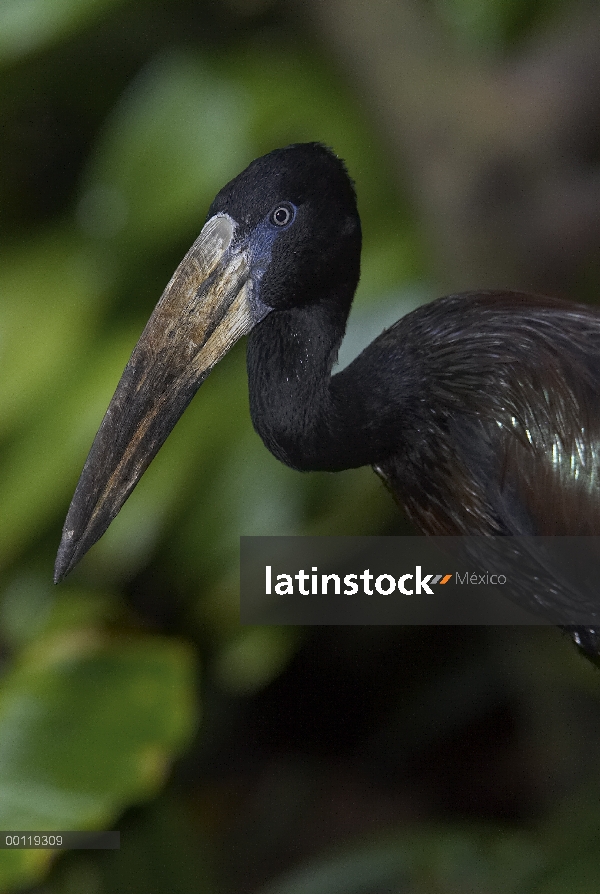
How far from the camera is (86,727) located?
4.63 feet

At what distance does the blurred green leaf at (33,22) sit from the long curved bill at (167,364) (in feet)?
2.11

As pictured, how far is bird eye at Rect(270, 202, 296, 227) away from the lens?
3.63 feet

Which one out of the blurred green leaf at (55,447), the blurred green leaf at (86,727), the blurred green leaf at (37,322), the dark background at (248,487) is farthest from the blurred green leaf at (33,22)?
the blurred green leaf at (86,727)

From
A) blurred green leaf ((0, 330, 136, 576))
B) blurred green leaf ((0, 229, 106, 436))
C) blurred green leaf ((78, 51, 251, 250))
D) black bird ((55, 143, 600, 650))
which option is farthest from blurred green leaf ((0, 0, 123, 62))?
black bird ((55, 143, 600, 650))


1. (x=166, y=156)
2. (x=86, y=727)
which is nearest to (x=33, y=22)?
(x=166, y=156)

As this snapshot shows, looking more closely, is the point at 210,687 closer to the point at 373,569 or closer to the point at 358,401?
the point at 373,569

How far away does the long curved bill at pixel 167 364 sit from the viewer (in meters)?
1.13

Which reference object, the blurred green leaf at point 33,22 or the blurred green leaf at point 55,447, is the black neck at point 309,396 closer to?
the blurred green leaf at point 55,447

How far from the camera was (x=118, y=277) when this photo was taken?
5.24ft

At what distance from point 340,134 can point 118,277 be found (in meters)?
0.50

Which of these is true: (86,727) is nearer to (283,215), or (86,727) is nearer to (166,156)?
(283,215)

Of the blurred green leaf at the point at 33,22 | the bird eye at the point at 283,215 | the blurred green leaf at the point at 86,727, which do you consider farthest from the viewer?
the blurred green leaf at the point at 33,22

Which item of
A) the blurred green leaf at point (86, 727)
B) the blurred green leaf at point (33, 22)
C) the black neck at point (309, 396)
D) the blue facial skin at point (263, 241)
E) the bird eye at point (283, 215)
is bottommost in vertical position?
the blurred green leaf at point (86, 727)

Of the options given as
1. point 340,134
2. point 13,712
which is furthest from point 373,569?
point 340,134
